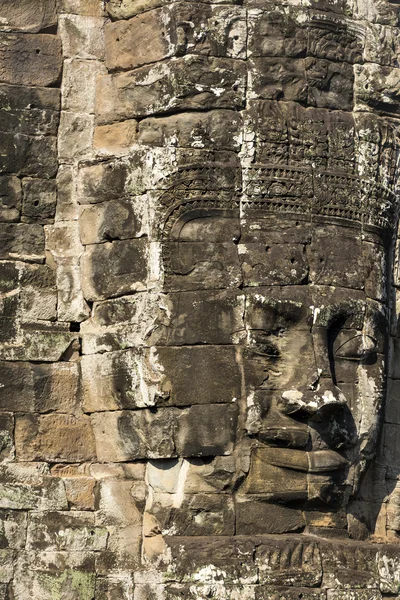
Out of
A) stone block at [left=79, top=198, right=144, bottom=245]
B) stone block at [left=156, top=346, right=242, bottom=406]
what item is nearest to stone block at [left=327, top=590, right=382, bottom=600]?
stone block at [left=156, top=346, right=242, bottom=406]

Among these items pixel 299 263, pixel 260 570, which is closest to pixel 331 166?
Result: pixel 299 263

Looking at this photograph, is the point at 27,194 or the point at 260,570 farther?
the point at 27,194

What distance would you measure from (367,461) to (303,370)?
1.04 metres

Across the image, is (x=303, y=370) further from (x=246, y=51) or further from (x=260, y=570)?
(x=246, y=51)

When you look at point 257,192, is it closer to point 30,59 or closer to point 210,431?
A: point 210,431

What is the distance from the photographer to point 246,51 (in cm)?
1597

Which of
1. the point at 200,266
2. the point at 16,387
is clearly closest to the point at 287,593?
the point at 200,266

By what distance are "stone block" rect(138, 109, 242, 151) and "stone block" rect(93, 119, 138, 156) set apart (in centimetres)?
38

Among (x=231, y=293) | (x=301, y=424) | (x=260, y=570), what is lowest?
(x=260, y=570)

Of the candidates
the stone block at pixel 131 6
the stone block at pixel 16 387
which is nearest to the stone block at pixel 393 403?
the stone block at pixel 16 387

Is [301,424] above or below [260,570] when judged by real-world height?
above

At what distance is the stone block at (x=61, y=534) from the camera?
1595 centimetres

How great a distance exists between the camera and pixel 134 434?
15.9 metres

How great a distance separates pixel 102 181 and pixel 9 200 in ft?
2.56
